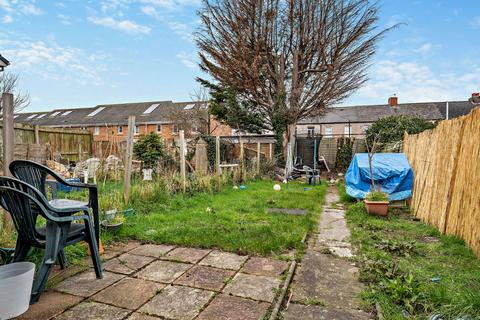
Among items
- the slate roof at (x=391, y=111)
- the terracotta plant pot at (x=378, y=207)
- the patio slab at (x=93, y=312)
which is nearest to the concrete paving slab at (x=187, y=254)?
the patio slab at (x=93, y=312)

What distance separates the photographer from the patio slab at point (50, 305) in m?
1.95

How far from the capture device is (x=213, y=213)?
5.19 meters

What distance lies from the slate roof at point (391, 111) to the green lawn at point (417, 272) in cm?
2027

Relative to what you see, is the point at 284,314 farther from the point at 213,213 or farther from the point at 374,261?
the point at 213,213

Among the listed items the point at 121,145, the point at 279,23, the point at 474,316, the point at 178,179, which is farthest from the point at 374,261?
the point at 279,23

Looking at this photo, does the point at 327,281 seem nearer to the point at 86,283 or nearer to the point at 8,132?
the point at 86,283

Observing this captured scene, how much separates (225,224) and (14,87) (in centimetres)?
1744

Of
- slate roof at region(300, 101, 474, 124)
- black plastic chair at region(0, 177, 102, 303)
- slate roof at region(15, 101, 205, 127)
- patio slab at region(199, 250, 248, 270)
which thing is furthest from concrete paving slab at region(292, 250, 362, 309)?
slate roof at region(15, 101, 205, 127)

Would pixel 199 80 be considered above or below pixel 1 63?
above

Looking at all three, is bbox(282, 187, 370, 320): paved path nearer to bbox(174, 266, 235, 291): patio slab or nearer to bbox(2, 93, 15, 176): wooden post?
bbox(174, 266, 235, 291): patio slab

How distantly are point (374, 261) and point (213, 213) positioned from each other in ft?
9.68

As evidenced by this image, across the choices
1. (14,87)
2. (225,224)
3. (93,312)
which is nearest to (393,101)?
(225,224)

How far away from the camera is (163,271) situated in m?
2.78

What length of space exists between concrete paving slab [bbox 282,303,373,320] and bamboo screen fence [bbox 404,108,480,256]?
7.10 ft
